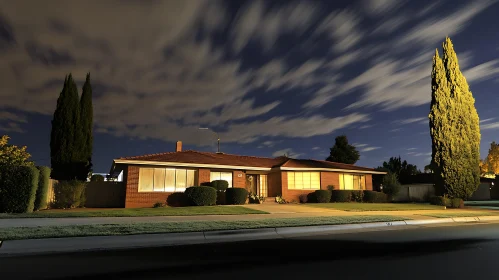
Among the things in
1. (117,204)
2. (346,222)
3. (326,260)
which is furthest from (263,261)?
(117,204)

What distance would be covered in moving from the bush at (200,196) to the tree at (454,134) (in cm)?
1546

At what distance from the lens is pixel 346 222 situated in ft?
40.7

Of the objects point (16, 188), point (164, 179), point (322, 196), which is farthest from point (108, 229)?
point (322, 196)

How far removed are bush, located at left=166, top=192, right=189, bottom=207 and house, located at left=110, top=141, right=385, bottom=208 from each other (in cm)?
29

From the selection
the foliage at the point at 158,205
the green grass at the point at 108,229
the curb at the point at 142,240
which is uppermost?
the foliage at the point at 158,205

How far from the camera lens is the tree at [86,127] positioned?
25203mm

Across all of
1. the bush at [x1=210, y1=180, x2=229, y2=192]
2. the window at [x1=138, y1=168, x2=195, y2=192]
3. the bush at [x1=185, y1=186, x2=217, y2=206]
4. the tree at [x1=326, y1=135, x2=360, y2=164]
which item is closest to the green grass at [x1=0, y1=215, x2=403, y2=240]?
the bush at [x1=185, y1=186, x2=217, y2=206]

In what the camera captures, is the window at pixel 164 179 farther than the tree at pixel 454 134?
No

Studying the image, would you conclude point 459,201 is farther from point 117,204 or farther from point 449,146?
point 117,204

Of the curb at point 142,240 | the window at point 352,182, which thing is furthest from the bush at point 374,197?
the curb at point 142,240

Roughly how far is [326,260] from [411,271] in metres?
1.51

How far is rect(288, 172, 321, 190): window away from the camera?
91.0ft

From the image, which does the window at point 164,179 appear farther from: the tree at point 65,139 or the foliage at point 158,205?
the tree at point 65,139

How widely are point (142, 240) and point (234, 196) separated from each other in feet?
47.2
